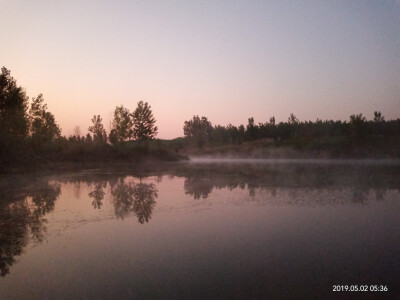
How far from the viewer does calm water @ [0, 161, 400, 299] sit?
17.9 feet

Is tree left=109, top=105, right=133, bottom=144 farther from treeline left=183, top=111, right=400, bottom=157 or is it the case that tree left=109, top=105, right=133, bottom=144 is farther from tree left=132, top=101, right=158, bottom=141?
treeline left=183, top=111, right=400, bottom=157

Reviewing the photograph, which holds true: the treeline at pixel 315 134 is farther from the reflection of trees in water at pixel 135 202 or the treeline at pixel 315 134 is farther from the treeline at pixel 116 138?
the reflection of trees in water at pixel 135 202

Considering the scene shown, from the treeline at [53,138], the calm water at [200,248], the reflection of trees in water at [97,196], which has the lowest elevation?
the calm water at [200,248]

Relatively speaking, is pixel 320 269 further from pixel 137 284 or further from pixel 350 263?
pixel 137 284

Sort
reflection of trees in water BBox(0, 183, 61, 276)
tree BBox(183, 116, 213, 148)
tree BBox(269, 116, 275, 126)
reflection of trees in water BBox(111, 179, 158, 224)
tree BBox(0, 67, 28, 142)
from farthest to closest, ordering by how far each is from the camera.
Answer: tree BBox(183, 116, 213, 148) < tree BBox(269, 116, 275, 126) < tree BBox(0, 67, 28, 142) < reflection of trees in water BBox(111, 179, 158, 224) < reflection of trees in water BBox(0, 183, 61, 276)

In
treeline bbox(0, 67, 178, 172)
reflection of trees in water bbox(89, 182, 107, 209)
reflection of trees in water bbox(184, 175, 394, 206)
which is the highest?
treeline bbox(0, 67, 178, 172)

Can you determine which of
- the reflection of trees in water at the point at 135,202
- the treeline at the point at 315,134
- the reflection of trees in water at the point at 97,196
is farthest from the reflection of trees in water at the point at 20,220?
the treeline at the point at 315,134

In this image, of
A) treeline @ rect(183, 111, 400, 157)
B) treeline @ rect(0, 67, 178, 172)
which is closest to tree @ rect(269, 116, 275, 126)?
treeline @ rect(183, 111, 400, 157)

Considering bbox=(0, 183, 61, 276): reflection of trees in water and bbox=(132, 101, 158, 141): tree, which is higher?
bbox=(132, 101, 158, 141): tree

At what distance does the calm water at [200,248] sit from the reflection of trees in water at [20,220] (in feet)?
0.14

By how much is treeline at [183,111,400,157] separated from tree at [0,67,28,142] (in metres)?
64.0

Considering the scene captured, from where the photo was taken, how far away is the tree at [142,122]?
65875 mm

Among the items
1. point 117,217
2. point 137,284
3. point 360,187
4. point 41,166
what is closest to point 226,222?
point 117,217

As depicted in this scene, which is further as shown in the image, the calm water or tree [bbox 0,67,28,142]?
tree [bbox 0,67,28,142]
